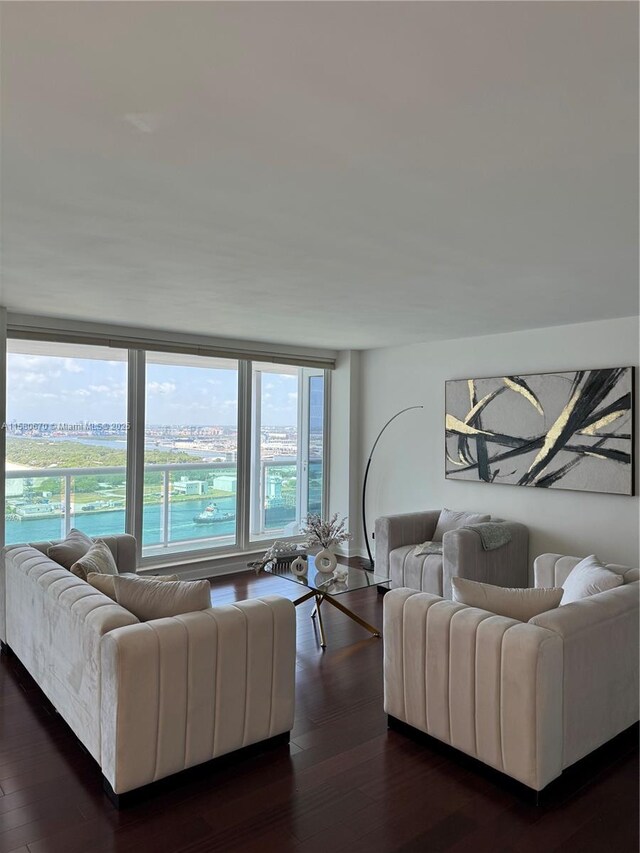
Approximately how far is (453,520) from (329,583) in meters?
1.72

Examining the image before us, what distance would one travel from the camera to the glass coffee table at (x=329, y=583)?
4.20m

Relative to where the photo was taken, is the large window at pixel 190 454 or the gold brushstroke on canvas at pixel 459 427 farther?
the large window at pixel 190 454

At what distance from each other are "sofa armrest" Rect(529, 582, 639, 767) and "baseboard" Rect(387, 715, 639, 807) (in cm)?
8

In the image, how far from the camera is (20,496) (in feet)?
16.9

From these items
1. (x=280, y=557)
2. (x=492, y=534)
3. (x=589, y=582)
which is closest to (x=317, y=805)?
(x=589, y=582)

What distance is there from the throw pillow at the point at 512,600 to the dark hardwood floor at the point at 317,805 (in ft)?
2.28

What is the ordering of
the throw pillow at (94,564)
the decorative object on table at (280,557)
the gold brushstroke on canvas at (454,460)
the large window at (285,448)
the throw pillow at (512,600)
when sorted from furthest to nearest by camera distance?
the large window at (285,448)
the gold brushstroke on canvas at (454,460)
the decorative object on table at (280,557)
the throw pillow at (94,564)
the throw pillow at (512,600)

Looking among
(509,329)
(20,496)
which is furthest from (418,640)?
(20,496)

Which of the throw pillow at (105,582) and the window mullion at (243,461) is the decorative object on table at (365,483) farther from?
the throw pillow at (105,582)

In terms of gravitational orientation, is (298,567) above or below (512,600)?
below

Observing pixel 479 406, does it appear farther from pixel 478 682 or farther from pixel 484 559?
pixel 478 682

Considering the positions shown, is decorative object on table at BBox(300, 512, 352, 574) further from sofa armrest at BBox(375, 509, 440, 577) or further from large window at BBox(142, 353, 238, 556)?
large window at BBox(142, 353, 238, 556)

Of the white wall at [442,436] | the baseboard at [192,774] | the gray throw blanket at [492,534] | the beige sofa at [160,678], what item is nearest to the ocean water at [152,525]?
the white wall at [442,436]

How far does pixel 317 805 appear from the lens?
7.89 ft
